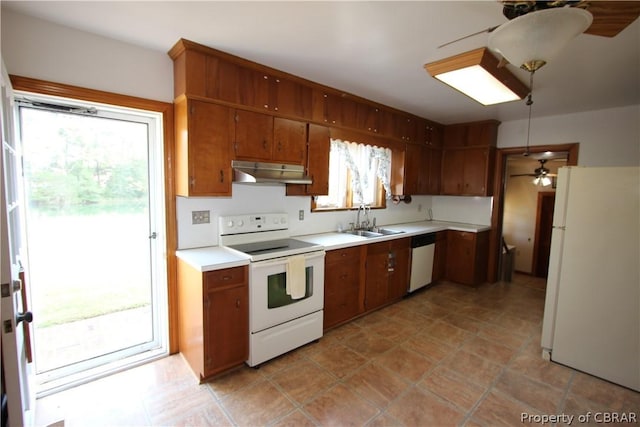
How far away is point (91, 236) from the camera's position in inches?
91.0

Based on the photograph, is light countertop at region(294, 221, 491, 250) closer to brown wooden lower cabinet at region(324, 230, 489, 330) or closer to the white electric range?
brown wooden lower cabinet at region(324, 230, 489, 330)

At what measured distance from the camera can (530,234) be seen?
19.9 feet

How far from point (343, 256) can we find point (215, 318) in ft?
4.50

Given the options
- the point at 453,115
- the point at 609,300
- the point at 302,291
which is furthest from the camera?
the point at 453,115

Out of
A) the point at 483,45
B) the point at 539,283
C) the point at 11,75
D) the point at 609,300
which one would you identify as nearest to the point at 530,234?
the point at 539,283

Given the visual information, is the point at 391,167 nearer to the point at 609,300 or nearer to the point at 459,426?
the point at 609,300

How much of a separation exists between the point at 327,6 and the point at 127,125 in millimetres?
1817

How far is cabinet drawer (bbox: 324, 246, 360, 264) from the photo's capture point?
292 cm

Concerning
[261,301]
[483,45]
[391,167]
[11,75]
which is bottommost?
[261,301]

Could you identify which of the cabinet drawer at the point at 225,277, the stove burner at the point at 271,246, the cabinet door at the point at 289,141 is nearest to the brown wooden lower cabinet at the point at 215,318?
the cabinet drawer at the point at 225,277

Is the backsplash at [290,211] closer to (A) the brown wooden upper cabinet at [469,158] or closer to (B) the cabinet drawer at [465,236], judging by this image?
(A) the brown wooden upper cabinet at [469,158]

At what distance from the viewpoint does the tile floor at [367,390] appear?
1942 millimetres

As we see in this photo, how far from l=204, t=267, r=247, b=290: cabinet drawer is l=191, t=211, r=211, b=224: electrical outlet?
25.6 inches

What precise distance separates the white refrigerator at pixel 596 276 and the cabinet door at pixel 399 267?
1.52 m
